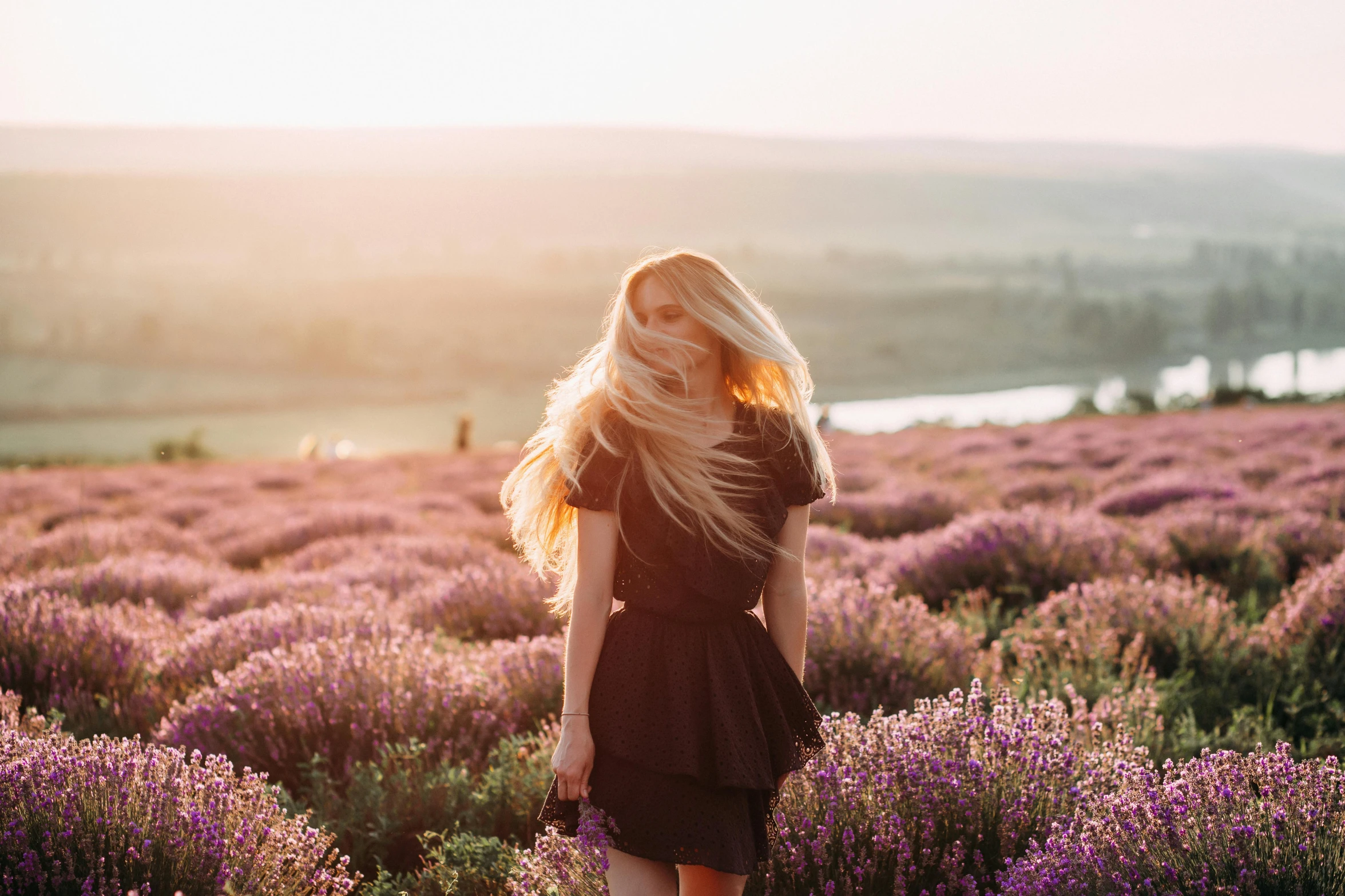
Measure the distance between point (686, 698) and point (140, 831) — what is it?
133 centimetres

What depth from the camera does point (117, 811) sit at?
2316 mm

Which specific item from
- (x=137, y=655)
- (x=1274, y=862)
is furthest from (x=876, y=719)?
(x=137, y=655)

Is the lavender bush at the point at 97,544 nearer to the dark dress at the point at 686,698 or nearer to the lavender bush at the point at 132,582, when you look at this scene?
the lavender bush at the point at 132,582

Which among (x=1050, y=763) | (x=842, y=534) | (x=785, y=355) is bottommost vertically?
(x=842, y=534)

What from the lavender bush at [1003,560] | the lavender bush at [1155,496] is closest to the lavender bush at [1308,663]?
the lavender bush at [1003,560]

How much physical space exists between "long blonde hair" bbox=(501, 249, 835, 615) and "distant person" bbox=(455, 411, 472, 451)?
22.5 m

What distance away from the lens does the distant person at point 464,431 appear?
24578 millimetres

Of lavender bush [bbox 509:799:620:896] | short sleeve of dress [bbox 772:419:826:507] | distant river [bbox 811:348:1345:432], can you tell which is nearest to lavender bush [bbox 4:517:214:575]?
lavender bush [bbox 509:799:620:896]

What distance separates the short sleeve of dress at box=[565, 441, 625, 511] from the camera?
2.15m

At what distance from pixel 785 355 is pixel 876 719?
1248 mm

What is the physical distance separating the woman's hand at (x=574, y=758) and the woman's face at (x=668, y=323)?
85cm

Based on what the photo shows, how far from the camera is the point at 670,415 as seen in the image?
221cm

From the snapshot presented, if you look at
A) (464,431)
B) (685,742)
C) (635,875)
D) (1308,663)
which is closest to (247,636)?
(635,875)

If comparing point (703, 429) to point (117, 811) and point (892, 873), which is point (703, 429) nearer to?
point (892, 873)
